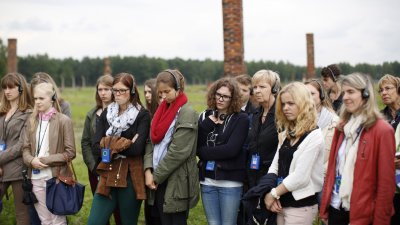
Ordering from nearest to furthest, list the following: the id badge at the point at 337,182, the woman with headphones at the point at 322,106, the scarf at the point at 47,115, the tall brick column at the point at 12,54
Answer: the id badge at the point at 337,182
the woman with headphones at the point at 322,106
the scarf at the point at 47,115
the tall brick column at the point at 12,54

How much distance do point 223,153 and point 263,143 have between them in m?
0.41

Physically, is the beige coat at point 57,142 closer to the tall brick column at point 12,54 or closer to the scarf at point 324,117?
the scarf at point 324,117

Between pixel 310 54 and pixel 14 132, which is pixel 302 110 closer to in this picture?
pixel 14 132

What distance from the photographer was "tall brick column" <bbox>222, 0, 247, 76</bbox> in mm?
10430

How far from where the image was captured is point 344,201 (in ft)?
12.2

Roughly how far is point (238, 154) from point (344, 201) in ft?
4.45

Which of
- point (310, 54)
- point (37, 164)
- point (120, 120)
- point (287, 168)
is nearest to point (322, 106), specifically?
point (287, 168)

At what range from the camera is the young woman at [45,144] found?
5484mm

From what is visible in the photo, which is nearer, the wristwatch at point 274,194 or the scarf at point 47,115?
the wristwatch at point 274,194

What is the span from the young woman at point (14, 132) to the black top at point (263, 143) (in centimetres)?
282

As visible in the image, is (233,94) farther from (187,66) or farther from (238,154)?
(187,66)

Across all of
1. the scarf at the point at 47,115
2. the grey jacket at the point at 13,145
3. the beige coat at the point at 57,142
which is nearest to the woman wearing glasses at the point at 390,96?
the beige coat at the point at 57,142

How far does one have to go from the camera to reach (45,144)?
5.51 meters

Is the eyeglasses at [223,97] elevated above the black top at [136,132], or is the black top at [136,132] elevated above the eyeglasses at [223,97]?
the eyeglasses at [223,97]
